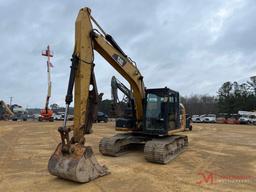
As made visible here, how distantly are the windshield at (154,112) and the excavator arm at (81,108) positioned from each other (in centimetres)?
319

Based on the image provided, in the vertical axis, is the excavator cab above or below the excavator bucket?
above

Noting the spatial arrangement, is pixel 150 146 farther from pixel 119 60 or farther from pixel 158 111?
pixel 119 60

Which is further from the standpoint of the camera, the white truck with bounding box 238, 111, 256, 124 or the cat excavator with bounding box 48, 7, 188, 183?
the white truck with bounding box 238, 111, 256, 124

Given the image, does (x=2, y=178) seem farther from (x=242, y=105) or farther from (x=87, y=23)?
(x=242, y=105)

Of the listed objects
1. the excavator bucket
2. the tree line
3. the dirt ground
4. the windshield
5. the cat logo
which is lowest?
the dirt ground

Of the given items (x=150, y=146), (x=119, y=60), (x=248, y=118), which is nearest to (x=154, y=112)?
(x=150, y=146)

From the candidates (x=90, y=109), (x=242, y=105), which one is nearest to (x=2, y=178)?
(x=90, y=109)

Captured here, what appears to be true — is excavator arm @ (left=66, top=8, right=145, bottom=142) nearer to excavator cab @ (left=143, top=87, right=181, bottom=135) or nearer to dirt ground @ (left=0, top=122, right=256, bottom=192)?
dirt ground @ (left=0, top=122, right=256, bottom=192)

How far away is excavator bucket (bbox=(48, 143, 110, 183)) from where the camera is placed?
7734mm

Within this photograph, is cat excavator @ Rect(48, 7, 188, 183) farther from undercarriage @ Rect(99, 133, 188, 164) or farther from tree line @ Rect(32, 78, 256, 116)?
tree line @ Rect(32, 78, 256, 116)

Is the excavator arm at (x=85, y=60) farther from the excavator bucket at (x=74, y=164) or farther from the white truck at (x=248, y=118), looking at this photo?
the white truck at (x=248, y=118)

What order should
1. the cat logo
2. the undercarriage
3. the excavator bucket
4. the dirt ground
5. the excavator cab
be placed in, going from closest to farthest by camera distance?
1. the excavator bucket
2. the dirt ground
3. the cat logo
4. the undercarriage
5. the excavator cab

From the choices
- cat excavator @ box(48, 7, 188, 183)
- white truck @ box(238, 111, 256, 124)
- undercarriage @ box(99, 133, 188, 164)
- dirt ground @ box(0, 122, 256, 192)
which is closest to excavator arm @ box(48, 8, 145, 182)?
cat excavator @ box(48, 7, 188, 183)

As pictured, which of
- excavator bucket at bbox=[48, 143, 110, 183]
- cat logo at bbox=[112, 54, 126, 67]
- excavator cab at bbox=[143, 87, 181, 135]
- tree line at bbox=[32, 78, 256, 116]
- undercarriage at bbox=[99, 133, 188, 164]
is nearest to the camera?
excavator bucket at bbox=[48, 143, 110, 183]
